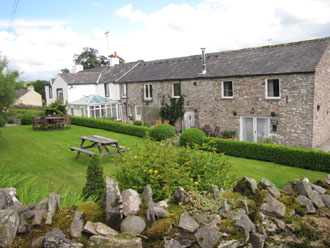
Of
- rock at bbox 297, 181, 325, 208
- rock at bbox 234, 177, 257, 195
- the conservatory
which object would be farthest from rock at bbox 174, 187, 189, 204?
the conservatory

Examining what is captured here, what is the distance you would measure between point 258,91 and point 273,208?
16.2 meters

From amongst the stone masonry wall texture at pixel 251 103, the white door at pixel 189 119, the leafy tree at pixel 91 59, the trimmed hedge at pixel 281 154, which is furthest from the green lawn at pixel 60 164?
the leafy tree at pixel 91 59

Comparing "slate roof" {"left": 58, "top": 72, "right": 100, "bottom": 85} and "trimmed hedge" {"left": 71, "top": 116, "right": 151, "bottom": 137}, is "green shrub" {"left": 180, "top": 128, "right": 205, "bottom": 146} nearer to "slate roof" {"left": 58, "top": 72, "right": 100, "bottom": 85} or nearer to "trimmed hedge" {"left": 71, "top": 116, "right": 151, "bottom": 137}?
"trimmed hedge" {"left": 71, "top": 116, "right": 151, "bottom": 137}

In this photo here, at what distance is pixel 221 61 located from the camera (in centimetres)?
2384

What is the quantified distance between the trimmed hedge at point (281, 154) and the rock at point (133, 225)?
32.4 feet

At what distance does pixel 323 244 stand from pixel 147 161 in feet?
12.3

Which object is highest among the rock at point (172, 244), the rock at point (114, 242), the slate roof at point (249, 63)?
the slate roof at point (249, 63)

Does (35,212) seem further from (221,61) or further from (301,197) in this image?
(221,61)

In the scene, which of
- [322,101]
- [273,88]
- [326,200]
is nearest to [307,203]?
[326,200]

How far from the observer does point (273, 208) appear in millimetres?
4859

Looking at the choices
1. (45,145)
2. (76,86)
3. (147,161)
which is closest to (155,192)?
(147,161)

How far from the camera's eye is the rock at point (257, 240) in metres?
4.37

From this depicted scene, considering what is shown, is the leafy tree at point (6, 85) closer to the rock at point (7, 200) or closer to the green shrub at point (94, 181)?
the green shrub at point (94, 181)

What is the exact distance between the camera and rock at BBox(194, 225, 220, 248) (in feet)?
13.5
